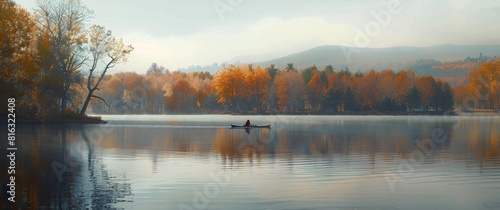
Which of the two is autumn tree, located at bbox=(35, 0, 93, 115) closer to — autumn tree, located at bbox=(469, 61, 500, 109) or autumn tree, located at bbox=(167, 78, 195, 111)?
autumn tree, located at bbox=(167, 78, 195, 111)

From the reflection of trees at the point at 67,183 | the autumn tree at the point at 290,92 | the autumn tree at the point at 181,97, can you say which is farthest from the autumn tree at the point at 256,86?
the reflection of trees at the point at 67,183

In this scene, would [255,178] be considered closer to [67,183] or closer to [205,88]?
[67,183]

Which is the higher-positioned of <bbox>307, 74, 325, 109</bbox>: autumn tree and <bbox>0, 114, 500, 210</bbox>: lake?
<bbox>307, 74, 325, 109</bbox>: autumn tree

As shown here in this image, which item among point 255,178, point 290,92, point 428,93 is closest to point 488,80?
point 428,93

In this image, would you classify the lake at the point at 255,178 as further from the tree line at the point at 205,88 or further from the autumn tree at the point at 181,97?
the autumn tree at the point at 181,97

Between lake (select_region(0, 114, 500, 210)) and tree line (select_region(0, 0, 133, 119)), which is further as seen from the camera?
tree line (select_region(0, 0, 133, 119))

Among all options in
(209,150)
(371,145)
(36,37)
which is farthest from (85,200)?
(36,37)

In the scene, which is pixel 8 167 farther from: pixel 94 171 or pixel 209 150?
pixel 209 150

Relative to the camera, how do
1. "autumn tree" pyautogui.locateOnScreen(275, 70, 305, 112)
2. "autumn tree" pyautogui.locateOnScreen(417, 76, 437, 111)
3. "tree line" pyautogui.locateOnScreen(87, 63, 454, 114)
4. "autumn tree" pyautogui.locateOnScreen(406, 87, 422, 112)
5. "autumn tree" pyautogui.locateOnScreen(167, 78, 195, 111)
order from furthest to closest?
"autumn tree" pyautogui.locateOnScreen(167, 78, 195, 111), "autumn tree" pyautogui.locateOnScreen(417, 76, 437, 111), "autumn tree" pyautogui.locateOnScreen(275, 70, 305, 112), "autumn tree" pyautogui.locateOnScreen(406, 87, 422, 112), "tree line" pyautogui.locateOnScreen(87, 63, 454, 114)

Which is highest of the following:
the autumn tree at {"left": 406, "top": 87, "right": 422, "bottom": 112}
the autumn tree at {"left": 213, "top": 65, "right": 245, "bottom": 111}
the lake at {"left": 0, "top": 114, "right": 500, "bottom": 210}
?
the autumn tree at {"left": 213, "top": 65, "right": 245, "bottom": 111}

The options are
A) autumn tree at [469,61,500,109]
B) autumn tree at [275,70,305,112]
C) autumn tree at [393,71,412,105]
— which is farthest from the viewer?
autumn tree at [393,71,412,105]

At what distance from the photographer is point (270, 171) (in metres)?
24.8

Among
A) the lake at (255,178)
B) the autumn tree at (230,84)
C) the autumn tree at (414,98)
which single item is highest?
the autumn tree at (230,84)

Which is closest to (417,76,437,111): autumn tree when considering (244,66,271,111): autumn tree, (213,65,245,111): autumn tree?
(244,66,271,111): autumn tree
